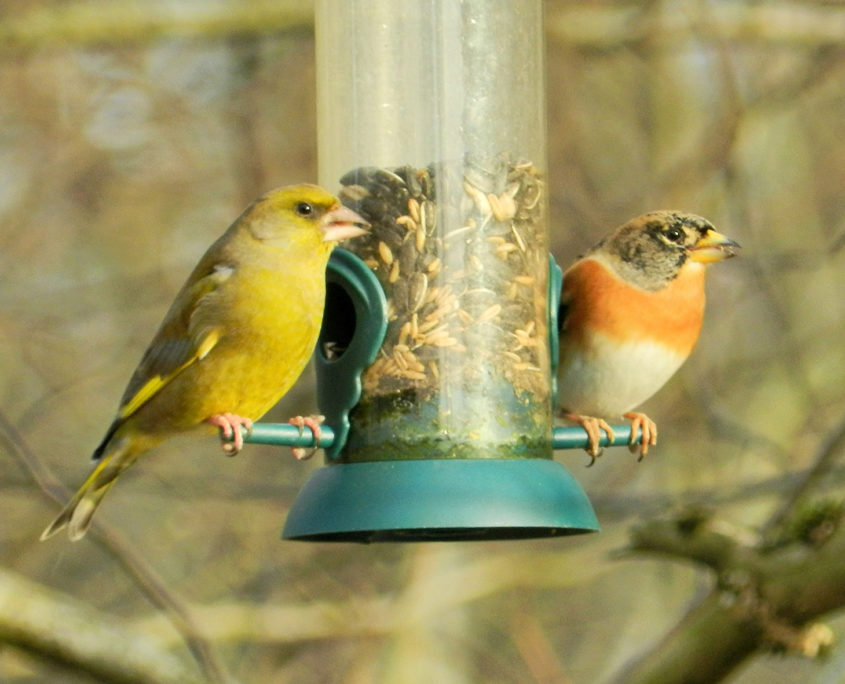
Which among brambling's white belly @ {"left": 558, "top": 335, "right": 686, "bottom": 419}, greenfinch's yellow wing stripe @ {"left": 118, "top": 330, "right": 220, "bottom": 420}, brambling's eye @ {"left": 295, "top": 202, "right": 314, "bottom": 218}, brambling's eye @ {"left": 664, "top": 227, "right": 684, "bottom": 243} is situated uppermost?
brambling's eye @ {"left": 295, "top": 202, "right": 314, "bottom": 218}

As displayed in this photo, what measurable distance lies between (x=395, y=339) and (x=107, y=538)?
5.96ft

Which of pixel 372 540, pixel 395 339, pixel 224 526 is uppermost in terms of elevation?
pixel 395 339

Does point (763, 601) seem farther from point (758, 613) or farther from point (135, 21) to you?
point (135, 21)

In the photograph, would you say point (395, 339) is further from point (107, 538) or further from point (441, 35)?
point (107, 538)

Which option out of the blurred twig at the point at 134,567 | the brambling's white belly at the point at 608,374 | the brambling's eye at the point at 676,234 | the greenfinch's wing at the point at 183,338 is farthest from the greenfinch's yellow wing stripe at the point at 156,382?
the brambling's eye at the point at 676,234

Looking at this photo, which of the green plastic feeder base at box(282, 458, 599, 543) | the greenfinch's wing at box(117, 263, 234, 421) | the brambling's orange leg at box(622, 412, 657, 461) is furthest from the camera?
the brambling's orange leg at box(622, 412, 657, 461)

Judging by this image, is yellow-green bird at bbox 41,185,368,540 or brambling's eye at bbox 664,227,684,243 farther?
brambling's eye at bbox 664,227,684,243

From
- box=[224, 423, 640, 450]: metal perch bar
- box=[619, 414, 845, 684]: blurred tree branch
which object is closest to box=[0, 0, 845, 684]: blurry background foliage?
box=[619, 414, 845, 684]: blurred tree branch

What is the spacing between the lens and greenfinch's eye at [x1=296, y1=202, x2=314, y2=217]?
5.25 m

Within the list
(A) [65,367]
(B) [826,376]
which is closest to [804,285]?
(B) [826,376]

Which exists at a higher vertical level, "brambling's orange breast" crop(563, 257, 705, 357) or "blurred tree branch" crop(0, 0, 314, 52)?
"blurred tree branch" crop(0, 0, 314, 52)

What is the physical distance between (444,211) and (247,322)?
2.59 feet

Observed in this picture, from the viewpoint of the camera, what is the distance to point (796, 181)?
1126cm

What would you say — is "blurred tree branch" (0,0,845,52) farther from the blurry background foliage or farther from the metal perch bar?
the metal perch bar
